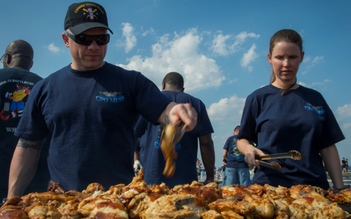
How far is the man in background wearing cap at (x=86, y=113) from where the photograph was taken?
2.56m

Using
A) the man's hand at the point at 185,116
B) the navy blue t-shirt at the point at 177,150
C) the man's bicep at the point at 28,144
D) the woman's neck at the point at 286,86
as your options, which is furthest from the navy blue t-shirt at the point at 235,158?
the man's hand at the point at 185,116

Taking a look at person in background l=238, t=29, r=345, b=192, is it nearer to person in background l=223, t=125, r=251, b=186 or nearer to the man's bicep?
the man's bicep

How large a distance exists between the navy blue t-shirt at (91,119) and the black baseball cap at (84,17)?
0.33 m

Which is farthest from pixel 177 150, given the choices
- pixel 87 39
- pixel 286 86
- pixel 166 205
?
pixel 166 205

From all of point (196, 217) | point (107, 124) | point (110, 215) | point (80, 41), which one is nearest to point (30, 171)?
point (107, 124)

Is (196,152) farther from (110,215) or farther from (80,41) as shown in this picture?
(110,215)

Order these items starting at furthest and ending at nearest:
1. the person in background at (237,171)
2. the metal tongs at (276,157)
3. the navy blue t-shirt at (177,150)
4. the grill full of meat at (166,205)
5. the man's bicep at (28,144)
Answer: the person in background at (237,171) → the navy blue t-shirt at (177,150) → the man's bicep at (28,144) → the metal tongs at (276,157) → the grill full of meat at (166,205)

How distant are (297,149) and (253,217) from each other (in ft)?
4.73

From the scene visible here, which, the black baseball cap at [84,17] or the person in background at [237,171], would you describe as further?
the person in background at [237,171]

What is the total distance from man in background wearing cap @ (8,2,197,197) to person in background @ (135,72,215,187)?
164 cm

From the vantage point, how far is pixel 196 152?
4.92m

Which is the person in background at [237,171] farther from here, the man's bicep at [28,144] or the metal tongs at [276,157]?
the man's bicep at [28,144]

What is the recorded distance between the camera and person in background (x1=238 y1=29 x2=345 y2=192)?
9.58 ft

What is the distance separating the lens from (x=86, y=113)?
261cm
